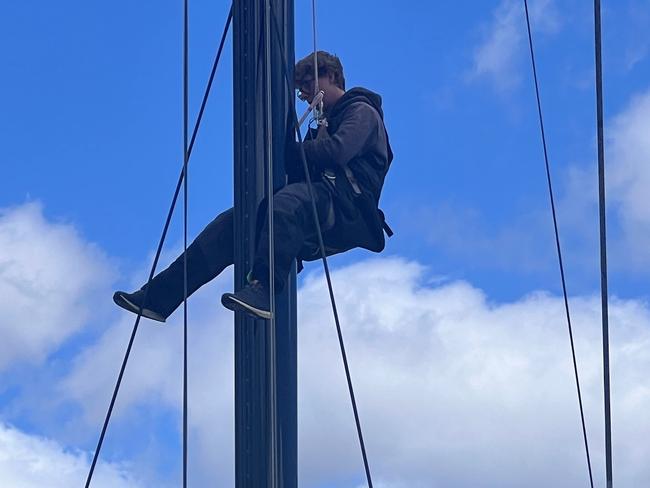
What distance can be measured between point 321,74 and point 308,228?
83 centimetres

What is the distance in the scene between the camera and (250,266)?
668cm

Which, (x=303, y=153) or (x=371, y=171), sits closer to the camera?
(x=303, y=153)

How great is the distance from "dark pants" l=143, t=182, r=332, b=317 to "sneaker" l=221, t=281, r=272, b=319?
19cm

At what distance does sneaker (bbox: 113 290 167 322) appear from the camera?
7090mm

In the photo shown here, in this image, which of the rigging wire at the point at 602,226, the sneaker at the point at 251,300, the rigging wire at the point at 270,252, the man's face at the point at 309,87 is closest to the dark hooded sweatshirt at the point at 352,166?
the man's face at the point at 309,87

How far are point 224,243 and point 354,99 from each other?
0.89 meters

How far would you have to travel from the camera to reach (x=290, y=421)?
653 centimetres

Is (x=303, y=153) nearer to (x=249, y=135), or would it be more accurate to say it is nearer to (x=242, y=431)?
(x=249, y=135)

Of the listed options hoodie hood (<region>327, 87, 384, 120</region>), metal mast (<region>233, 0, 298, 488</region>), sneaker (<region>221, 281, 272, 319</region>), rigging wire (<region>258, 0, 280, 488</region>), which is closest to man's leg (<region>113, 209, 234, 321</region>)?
metal mast (<region>233, 0, 298, 488</region>)

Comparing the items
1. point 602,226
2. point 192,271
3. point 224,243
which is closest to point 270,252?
point 224,243

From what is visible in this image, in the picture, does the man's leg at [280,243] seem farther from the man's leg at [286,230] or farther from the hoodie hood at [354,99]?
the hoodie hood at [354,99]

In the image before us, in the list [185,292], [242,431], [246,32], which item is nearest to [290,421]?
[242,431]

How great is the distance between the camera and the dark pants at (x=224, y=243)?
22.0 feet

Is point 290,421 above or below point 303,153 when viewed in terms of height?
below
